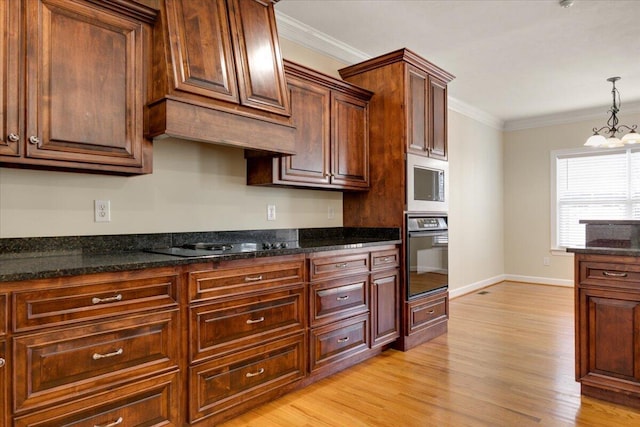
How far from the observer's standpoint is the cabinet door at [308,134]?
9.81ft

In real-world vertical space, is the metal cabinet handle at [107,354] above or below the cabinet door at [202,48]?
below

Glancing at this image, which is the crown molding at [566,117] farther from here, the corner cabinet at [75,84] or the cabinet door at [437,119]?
the corner cabinet at [75,84]

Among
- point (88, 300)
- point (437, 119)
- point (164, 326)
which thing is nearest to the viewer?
point (88, 300)

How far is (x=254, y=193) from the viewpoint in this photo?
3.10m

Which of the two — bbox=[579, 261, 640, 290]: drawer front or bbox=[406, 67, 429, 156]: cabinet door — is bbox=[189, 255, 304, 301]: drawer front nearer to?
bbox=[406, 67, 429, 156]: cabinet door

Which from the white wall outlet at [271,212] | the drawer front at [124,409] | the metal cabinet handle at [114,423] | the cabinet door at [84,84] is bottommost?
the metal cabinet handle at [114,423]

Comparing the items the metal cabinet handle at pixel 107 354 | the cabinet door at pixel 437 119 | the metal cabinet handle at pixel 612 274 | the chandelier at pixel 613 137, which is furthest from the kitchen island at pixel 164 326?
the chandelier at pixel 613 137

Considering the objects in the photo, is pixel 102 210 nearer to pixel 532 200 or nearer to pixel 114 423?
pixel 114 423

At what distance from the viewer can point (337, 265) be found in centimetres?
283

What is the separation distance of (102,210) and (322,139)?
65.7 inches

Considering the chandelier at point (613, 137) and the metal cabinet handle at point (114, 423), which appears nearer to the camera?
the metal cabinet handle at point (114, 423)

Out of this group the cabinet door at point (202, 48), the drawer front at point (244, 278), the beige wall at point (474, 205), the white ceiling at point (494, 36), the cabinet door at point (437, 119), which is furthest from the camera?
the beige wall at point (474, 205)

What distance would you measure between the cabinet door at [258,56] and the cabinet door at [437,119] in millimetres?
1619

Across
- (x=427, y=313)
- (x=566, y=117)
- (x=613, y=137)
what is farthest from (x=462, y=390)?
(x=566, y=117)
